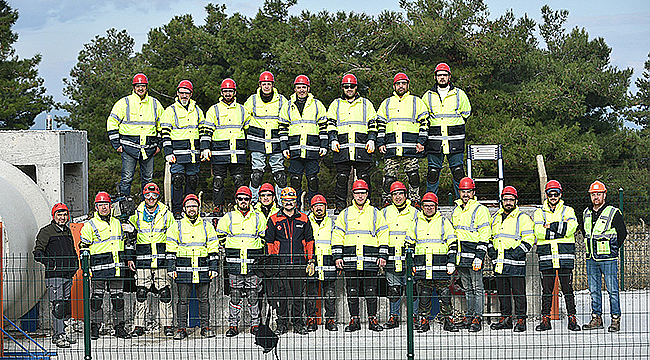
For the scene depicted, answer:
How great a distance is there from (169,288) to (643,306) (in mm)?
7202

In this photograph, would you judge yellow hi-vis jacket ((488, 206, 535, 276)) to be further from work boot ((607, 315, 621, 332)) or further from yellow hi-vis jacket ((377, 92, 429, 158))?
yellow hi-vis jacket ((377, 92, 429, 158))

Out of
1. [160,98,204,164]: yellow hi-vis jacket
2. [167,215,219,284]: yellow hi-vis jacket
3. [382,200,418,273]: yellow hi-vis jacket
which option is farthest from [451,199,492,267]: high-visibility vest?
[160,98,204,164]: yellow hi-vis jacket

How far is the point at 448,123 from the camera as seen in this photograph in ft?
37.6

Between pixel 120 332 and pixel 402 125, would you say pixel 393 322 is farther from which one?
pixel 120 332

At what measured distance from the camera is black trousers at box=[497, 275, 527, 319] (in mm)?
10141

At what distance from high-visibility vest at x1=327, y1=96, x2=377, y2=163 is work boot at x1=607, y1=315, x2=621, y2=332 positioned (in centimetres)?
410

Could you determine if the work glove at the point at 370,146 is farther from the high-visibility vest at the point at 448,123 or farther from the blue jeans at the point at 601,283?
the blue jeans at the point at 601,283

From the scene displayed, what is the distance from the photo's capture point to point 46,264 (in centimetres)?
1034

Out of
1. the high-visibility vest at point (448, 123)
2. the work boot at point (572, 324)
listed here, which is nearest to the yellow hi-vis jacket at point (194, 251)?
the high-visibility vest at point (448, 123)

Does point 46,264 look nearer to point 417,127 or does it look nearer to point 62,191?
point 62,191

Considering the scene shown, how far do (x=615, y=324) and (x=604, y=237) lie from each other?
1.16 m

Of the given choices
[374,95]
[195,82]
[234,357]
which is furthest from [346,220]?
[195,82]

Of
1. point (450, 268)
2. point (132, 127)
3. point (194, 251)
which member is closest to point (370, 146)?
point (450, 268)

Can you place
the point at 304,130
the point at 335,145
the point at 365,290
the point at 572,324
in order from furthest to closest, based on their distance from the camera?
the point at 304,130
the point at 335,145
the point at 572,324
the point at 365,290
